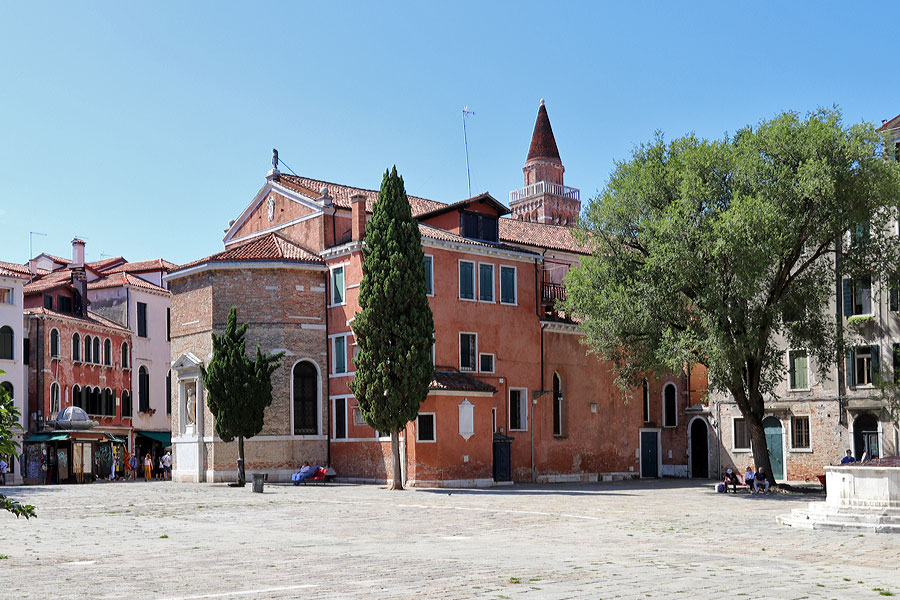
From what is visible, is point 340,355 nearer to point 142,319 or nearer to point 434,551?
point 142,319

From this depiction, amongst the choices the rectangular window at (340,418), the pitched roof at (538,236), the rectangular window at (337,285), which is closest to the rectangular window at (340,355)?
the rectangular window at (340,418)

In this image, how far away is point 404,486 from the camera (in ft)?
122

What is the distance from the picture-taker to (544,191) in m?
88.6

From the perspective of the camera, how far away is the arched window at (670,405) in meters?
48.5

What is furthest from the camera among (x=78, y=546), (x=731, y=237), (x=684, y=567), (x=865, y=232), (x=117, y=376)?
(x=117, y=376)

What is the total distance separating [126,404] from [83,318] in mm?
6444

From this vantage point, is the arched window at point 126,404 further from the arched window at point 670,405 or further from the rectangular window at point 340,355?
the arched window at point 670,405

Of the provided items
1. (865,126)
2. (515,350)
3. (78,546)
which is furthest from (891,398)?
(78,546)

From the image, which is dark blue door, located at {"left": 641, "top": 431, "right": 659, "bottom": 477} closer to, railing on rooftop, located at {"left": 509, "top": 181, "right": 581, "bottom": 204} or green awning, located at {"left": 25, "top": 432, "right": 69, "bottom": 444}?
green awning, located at {"left": 25, "top": 432, "right": 69, "bottom": 444}

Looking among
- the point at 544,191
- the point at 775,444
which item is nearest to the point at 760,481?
the point at 775,444

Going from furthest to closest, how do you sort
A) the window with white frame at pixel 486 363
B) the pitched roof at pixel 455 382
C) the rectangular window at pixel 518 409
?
the rectangular window at pixel 518 409 < the window with white frame at pixel 486 363 < the pitched roof at pixel 455 382

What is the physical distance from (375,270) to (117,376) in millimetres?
28896

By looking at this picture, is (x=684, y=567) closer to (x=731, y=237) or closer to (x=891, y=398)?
(x=731, y=237)

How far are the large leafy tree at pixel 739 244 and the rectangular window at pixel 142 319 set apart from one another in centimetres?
3321
